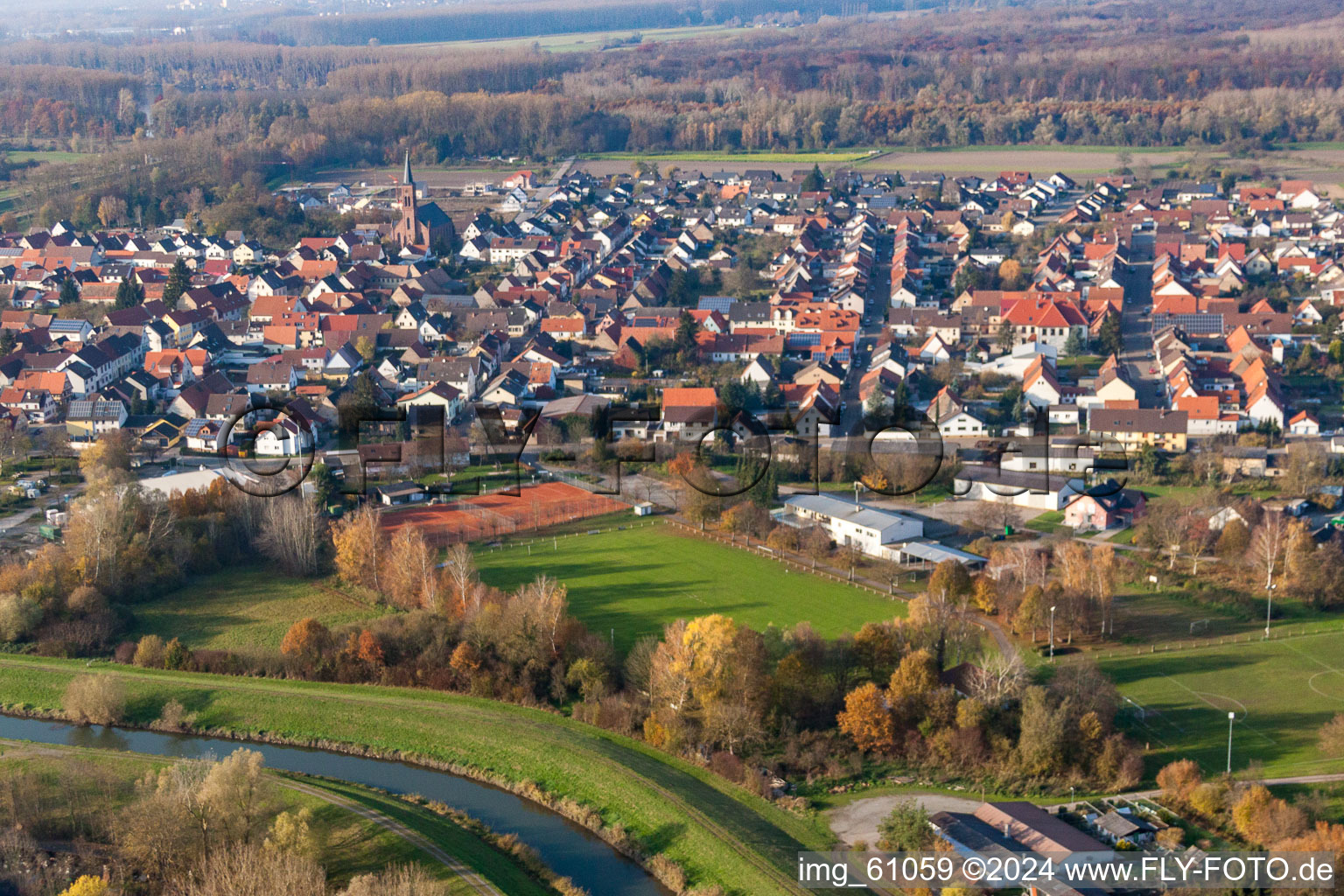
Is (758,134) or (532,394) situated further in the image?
(758,134)

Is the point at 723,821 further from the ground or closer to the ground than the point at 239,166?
closer to the ground

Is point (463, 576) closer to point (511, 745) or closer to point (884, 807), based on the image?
point (511, 745)

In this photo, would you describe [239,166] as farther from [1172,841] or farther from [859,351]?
[1172,841]

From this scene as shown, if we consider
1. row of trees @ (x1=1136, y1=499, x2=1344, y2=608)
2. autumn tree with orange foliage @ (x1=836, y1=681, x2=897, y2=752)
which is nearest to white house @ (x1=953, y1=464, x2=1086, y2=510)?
row of trees @ (x1=1136, y1=499, x2=1344, y2=608)

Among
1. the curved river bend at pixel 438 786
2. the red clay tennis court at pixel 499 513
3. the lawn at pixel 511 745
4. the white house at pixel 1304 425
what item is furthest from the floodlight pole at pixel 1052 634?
the white house at pixel 1304 425

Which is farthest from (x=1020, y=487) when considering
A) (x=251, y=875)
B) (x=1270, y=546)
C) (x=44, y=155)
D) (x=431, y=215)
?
(x=44, y=155)

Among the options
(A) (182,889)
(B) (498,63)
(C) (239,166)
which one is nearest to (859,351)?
(A) (182,889)

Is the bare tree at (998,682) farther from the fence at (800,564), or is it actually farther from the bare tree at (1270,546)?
the bare tree at (1270,546)
